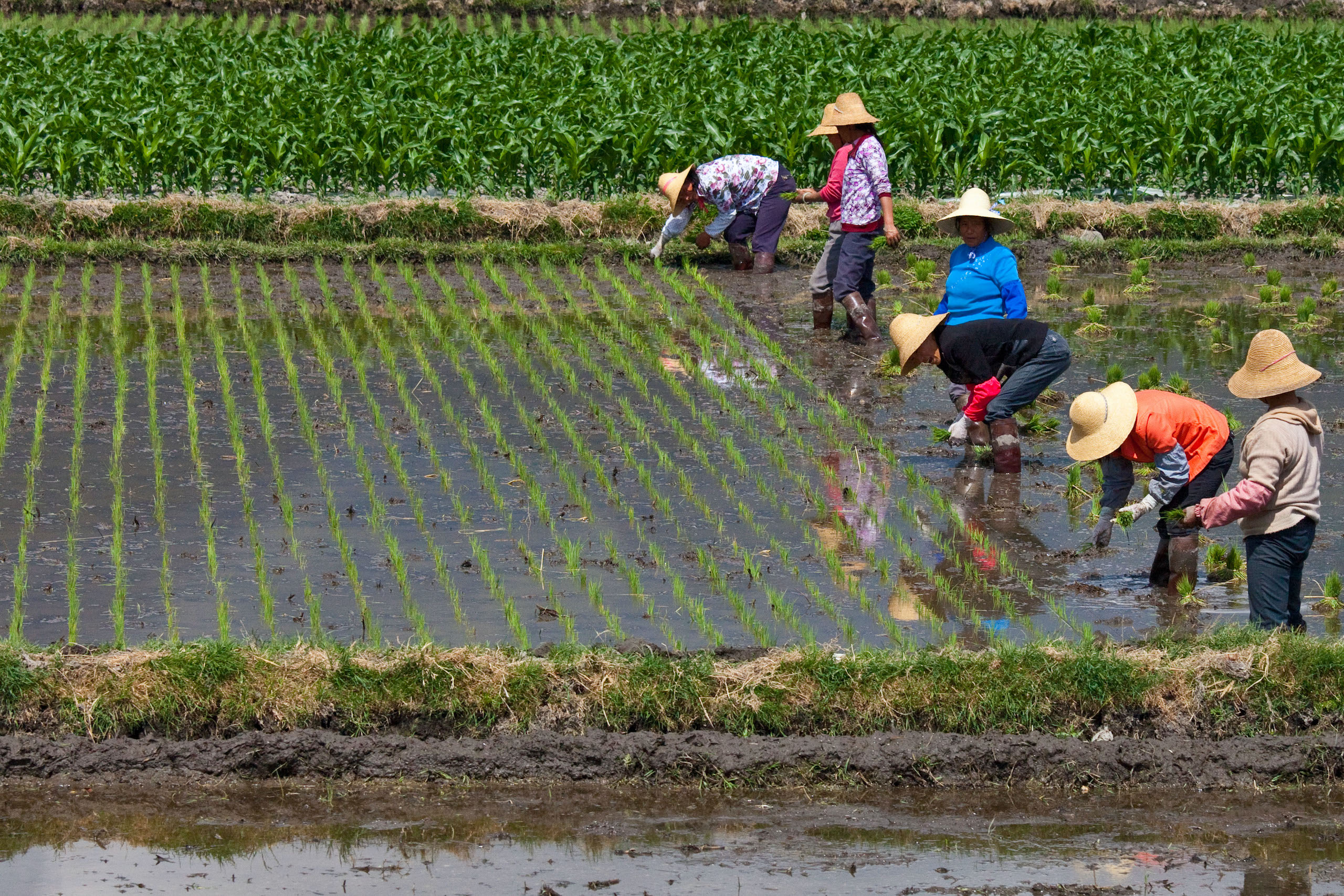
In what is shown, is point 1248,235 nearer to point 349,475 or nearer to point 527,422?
point 527,422

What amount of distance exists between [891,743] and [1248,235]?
1040 cm

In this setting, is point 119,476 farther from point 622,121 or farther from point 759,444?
point 622,121

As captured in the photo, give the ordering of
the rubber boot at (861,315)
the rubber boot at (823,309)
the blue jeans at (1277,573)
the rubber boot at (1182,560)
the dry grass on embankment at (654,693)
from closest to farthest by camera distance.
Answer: the dry grass on embankment at (654,693) < the blue jeans at (1277,573) < the rubber boot at (1182,560) < the rubber boot at (861,315) < the rubber boot at (823,309)

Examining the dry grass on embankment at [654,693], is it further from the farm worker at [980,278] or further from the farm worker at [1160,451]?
the farm worker at [980,278]

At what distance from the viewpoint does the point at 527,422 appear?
919 cm

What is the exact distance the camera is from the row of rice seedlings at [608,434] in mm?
7117

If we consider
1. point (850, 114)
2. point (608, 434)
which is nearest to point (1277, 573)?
point (608, 434)

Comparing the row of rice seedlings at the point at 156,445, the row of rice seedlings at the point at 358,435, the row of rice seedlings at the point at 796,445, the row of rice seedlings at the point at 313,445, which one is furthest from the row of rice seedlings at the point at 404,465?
the row of rice seedlings at the point at 796,445

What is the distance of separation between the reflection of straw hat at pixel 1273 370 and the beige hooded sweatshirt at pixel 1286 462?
0.33 feet

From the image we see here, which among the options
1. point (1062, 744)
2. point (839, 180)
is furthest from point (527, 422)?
point (1062, 744)

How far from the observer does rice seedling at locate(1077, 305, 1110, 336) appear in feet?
37.7

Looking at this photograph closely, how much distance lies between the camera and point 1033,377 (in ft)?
27.0

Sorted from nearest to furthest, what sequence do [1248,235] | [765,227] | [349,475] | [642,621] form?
[642,621], [349,475], [765,227], [1248,235]

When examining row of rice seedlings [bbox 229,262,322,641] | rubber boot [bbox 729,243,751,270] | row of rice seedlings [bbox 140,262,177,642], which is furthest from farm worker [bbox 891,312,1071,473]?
rubber boot [bbox 729,243,751,270]
